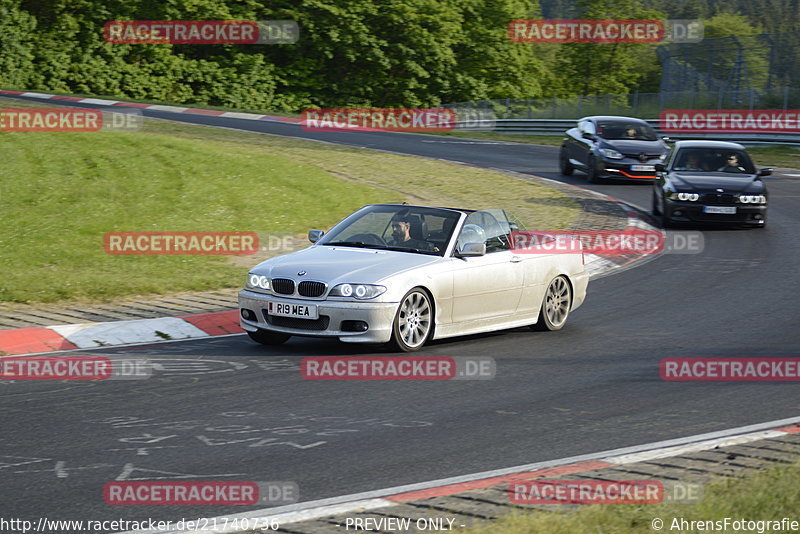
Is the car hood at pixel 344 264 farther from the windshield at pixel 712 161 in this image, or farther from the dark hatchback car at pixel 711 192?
the windshield at pixel 712 161

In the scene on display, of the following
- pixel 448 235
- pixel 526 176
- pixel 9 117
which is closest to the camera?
pixel 448 235

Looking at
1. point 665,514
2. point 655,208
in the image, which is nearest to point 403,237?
point 665,514

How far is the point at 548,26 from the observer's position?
83.8 meters

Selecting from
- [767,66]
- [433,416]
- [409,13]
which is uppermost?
[409,13]

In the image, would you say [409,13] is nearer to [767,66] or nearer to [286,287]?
[767,66]

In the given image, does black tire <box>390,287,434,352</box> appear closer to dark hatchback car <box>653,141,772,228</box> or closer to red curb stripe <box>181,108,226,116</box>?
dark hatchback car <box>653,141,772,228</box>

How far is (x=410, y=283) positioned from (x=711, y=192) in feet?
38.7

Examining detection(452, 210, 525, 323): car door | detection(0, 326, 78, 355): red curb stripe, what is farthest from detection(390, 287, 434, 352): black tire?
detection(0, 326, 78, 355): red curb stripe

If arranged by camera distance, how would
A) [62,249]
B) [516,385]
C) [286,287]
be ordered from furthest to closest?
[62,249] → [286,287] → [516,385]

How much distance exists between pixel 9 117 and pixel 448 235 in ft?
46.7

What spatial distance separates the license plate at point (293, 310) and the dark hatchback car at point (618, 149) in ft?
59.3

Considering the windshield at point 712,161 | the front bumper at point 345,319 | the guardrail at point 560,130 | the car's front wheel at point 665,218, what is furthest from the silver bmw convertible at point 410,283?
the guardrail at point 560,130

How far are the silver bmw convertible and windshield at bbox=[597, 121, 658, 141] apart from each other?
1555 centimetres

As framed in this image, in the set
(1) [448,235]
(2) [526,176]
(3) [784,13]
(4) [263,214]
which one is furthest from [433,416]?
(3) [784,13]
